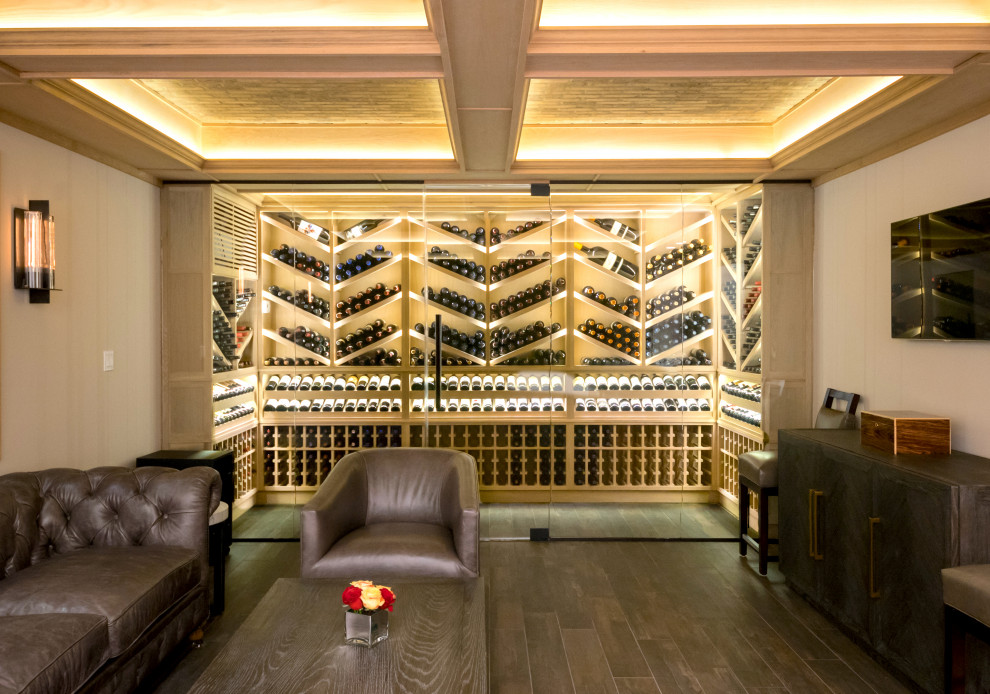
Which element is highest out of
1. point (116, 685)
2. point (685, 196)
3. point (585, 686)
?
point (685, 196)

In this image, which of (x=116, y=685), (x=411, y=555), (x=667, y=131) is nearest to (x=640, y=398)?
(x=667, y=131)

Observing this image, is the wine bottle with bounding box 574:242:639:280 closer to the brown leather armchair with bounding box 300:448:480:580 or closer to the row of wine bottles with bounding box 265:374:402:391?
the row of wine bottles with bounding box 265:374:402:391

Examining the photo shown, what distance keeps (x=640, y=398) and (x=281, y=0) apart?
3486 millimetres

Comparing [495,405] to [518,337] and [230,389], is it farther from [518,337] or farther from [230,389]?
[230,389]

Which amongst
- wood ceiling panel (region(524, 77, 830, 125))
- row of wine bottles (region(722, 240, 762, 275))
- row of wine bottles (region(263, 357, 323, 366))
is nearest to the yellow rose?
Answer: wood ceiling panel (region(524, 77, 830, 125))

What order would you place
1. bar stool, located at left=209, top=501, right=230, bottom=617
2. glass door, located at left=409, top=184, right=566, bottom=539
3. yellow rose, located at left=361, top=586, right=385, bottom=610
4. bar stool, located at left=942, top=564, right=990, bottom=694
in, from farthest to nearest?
glass door, located at left=409, top=184, right=566, bottom=539 < bar stool, located at left=209, top=501, right=230, bottom=617 < bar stool, located at left=942, top=564, right=990, bottom=694 < yellow rose, located at left=361, top=586, right=385, bottom=610

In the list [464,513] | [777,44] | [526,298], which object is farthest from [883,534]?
[526,298]

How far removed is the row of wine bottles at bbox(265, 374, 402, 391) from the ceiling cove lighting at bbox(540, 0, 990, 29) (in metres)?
2.88

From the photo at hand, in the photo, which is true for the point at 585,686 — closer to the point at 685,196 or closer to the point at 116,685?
the point at 116,685

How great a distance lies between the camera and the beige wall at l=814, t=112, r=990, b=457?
9.05 feet

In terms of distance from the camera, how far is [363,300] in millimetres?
4562

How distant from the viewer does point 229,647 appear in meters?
1.93

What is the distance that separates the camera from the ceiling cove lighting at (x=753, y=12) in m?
2.29

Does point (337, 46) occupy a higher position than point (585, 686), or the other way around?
point (337, 46)
